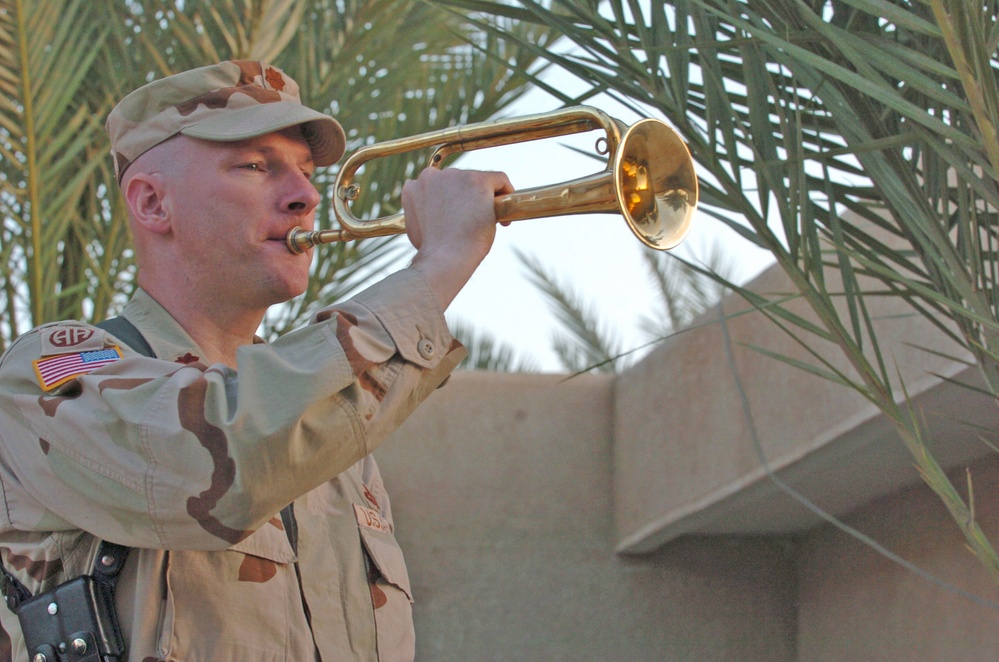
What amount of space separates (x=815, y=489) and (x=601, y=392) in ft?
3.89

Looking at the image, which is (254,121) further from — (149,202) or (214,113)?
(149,202)

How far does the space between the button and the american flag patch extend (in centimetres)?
41

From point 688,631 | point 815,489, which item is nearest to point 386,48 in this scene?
point 815,489

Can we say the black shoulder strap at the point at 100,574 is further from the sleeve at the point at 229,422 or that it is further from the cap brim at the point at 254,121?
the cap brim at the point at 254,121

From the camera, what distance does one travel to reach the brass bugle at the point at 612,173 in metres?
1.73

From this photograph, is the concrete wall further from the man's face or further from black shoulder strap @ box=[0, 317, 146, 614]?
black shoulder strap @ box=[0, 317, 146, 614]

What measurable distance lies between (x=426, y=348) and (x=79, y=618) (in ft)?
1.80

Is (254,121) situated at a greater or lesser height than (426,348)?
greater

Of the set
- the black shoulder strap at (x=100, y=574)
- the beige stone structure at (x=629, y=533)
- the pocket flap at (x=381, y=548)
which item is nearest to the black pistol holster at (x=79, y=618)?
the black shoulder strap at (x=100, y=574)

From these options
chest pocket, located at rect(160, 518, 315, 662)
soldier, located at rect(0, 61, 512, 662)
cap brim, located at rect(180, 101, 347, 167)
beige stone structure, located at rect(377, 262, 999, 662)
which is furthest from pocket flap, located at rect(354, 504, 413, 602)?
beige stone structure, located at rect(377, 262, 999, 662)

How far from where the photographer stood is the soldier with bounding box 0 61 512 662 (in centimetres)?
146

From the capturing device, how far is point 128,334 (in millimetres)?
1822

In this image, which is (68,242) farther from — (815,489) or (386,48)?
(815,489)

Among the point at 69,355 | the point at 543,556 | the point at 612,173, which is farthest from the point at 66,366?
the point at 543,556
